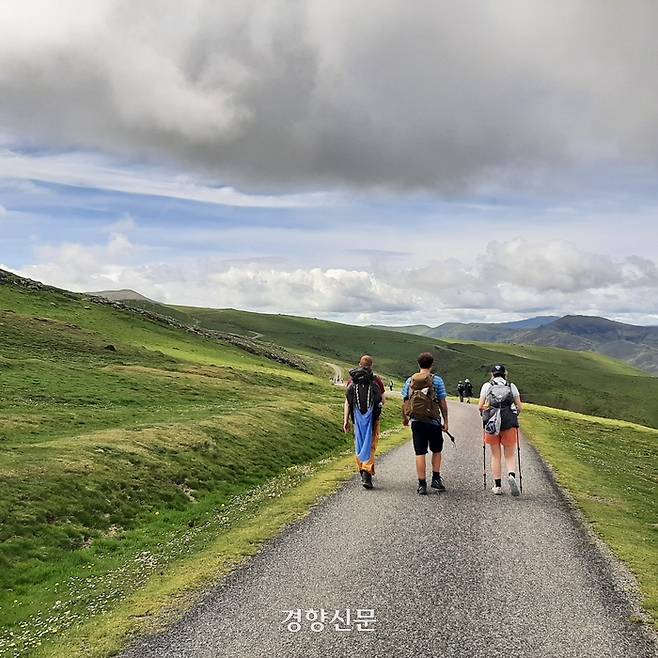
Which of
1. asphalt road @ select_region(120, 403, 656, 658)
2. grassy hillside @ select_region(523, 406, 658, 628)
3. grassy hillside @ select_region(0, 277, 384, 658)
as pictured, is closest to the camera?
asphalt road @ select_region(120, 403, 656, 658)

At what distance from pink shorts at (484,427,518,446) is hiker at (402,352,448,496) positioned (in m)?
1.43

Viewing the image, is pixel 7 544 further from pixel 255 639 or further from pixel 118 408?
pixel 118 408

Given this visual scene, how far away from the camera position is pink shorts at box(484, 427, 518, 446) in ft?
55.5

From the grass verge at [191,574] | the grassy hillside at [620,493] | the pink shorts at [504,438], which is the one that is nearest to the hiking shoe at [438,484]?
the pink shorts at [504,438]

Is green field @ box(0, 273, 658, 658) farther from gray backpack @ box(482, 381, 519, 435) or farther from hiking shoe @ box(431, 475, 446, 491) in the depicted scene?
hiking shoe @ box(431, 475, 446, 491)

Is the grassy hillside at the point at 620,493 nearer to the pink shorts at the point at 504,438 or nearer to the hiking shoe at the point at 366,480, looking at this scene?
the pink shorts at the point at 504,438

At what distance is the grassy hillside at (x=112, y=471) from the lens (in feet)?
42.9

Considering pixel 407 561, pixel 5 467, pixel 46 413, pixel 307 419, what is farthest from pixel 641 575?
pixel 46 413

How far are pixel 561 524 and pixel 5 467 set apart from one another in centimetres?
1733

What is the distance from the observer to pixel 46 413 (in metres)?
33.1

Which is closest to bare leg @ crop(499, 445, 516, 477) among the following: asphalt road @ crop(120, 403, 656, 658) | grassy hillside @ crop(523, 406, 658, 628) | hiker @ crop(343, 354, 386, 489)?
asphalt road @ crop(120, 403, 656, 658)

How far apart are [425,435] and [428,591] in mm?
7546

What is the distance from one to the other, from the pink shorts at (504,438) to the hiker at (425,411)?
56.4 inches

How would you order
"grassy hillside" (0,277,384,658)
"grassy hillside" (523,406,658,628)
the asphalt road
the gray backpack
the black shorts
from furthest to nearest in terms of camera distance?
the black shorts < the gray backpack < "grassy hillside" (0,277,384,658) < "grassy hillside" (523,406,658,628) < the asphalt road
